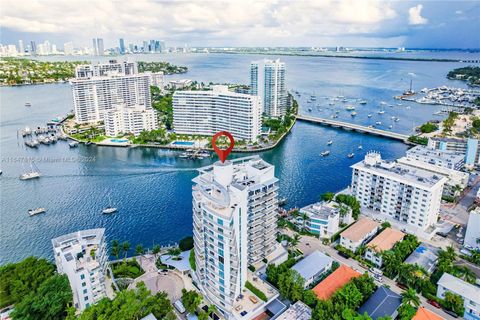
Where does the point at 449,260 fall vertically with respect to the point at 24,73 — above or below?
below

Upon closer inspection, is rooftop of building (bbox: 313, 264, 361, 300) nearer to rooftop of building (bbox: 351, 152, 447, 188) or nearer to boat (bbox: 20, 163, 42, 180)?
rooftop of building (bbox: 351, 152, 447, 188)

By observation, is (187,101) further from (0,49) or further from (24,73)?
(0,49)

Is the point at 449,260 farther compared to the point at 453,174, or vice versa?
the point at 453,174

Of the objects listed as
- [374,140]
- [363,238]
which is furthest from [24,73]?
[363,238]

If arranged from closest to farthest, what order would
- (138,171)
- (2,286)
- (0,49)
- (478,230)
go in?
(2,286), (478,230), (138,171), (0,49)

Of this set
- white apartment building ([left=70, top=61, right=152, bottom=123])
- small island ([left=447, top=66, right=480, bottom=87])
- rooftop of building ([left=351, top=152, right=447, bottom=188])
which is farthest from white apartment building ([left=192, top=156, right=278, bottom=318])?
small island ([left=447, top=66, right=480, bottom=87])

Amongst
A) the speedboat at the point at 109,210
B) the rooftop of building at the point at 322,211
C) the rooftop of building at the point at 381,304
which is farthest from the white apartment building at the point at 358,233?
the speedboat at the point at 109,210
